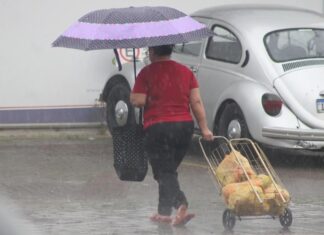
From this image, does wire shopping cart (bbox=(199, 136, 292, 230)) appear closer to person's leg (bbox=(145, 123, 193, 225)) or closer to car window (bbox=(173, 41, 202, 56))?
person's leg (bbox=(145, 123, 193, 225))

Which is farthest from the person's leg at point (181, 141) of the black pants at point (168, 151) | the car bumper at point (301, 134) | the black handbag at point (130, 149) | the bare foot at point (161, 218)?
the car bumper at point (301, 134)

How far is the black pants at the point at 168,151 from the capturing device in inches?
297

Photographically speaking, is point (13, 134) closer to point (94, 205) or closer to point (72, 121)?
point (72, 121)

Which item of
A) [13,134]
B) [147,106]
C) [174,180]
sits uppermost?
[147,106]

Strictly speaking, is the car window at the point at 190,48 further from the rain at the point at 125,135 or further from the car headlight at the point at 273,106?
the car headlight at the point at 273,106

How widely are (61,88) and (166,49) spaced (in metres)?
5.94

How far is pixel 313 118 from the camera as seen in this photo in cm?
1059

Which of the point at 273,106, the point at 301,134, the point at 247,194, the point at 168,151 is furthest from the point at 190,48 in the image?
the point at 247,194

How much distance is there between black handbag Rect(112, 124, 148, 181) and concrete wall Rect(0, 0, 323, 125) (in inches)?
225

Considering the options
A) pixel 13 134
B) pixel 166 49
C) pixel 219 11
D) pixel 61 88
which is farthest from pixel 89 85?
pixel 166 49

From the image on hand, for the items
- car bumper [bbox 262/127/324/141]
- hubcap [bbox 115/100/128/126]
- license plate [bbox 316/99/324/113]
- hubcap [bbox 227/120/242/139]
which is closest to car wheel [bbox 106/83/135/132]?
hubcap [bbox 115/100/128/126]

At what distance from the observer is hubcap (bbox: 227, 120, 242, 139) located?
1094 cm

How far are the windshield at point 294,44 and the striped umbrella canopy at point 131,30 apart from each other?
3.36 m

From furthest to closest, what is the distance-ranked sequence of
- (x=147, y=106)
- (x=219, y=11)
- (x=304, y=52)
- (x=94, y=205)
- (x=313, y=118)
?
1. (x=219, y=11)
2. (x=304, y=52)
3. (x=313, y=118)
4. (x=94, y=205)
5. (x=147, y=106)
